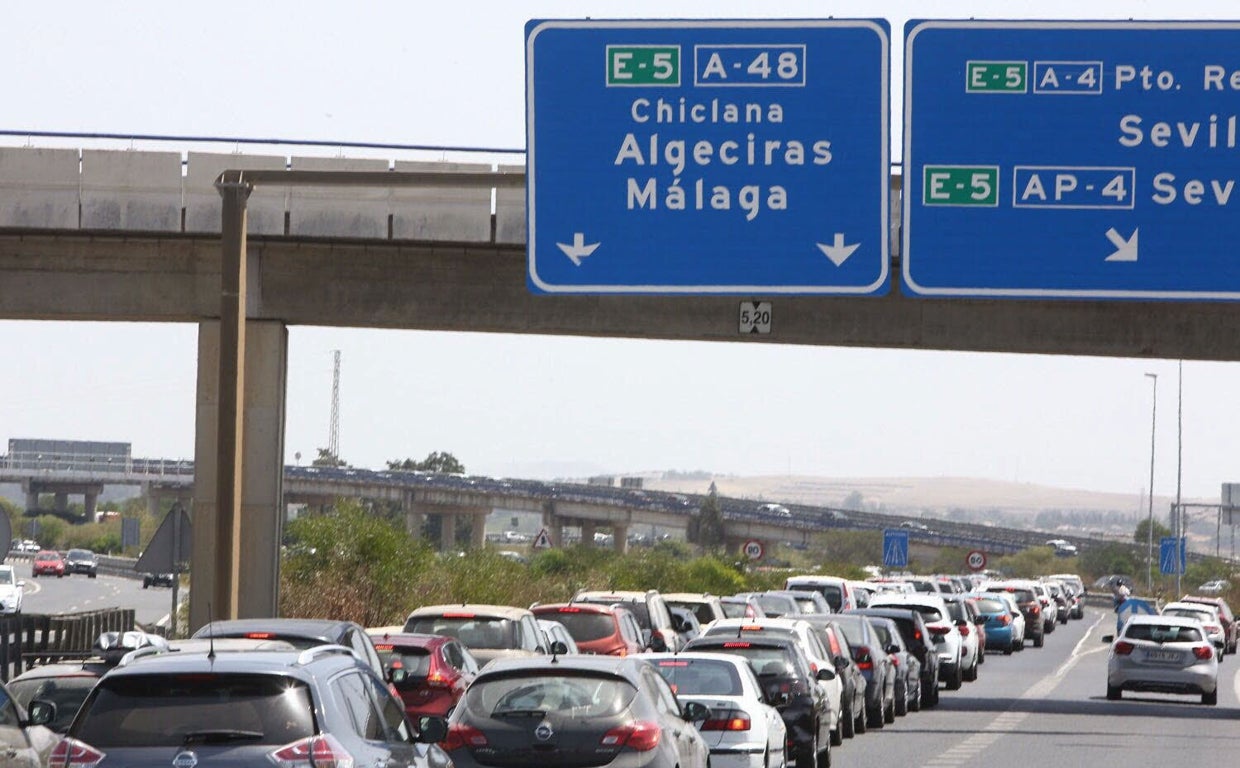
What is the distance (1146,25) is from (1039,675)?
76.0ft

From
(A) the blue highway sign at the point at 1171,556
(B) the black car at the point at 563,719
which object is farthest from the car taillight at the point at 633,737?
(A) the blue highway sign at the point at 1171,556

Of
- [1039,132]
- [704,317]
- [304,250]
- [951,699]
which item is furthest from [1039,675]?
[1039,132]

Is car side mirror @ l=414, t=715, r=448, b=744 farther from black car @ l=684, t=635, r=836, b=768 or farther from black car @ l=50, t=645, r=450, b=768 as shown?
black car @ l=684, t=635, r=836, b=768

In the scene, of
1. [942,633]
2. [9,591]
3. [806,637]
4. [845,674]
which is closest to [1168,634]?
[942,633]

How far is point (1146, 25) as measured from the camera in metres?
20.8

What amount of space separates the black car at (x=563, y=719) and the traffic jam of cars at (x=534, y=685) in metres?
0.01

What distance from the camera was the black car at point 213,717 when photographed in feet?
31.3

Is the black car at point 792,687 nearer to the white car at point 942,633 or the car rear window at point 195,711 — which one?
the car rear window at point 195,711

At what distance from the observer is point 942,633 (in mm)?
36500

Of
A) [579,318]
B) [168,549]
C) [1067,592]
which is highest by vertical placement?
[579,318]

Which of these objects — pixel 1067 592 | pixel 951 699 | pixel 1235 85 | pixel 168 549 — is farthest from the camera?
pixel 1067 592

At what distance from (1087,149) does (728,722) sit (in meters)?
7.51

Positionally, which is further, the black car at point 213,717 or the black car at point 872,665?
the black car at point 872,665

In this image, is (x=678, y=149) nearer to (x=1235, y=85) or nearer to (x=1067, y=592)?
(x=1235, y=85)
